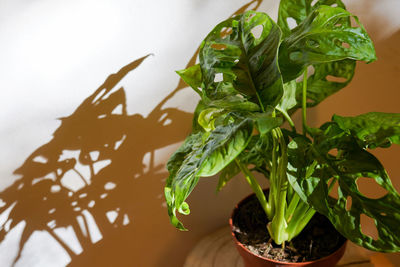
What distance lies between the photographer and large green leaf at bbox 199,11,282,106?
744 millimetres

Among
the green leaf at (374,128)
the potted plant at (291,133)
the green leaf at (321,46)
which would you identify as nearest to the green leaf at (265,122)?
the potted plant at (291,133)

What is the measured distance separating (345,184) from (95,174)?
64 cm

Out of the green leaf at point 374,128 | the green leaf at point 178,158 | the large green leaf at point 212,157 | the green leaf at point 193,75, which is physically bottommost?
the green leaf at point 374,128

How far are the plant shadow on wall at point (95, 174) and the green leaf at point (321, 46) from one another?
1.43 feet

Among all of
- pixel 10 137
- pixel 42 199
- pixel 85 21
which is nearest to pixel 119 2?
pixel 85 21

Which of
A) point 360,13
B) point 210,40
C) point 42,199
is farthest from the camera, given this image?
point 360,13

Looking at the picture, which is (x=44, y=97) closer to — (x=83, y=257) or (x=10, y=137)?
(x=10, y=137)

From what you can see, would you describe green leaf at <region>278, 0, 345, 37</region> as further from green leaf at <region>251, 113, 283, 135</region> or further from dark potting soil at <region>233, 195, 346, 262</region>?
dark potting soil at <region>233, 195, 346, 262</region>

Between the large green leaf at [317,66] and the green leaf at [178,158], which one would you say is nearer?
the green leaf at [178,158]

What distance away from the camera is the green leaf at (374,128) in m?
0.79

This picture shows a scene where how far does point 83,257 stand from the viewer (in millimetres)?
1225

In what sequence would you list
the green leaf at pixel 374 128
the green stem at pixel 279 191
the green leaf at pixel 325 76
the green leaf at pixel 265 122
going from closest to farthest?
the green leaf at pixel 265 122
the green leaf at pixel 374 128
the green stem at pixel 279 191
the green leaf at pixel 325 76

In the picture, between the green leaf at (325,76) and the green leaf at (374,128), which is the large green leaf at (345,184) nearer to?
the green leaf at (374,128)

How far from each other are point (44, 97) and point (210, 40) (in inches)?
16.5
